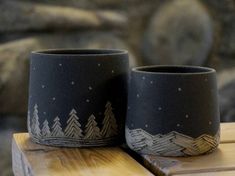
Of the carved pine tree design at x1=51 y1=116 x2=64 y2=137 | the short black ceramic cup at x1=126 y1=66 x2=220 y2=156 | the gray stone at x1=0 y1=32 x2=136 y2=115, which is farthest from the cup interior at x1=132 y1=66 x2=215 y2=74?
the gray stone at x1=0 y1=32 x2=136 y2=115

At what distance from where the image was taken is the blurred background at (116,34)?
4.41 ft

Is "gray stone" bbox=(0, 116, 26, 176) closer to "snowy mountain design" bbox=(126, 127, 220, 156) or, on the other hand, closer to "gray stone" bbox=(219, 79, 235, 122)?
"gray stone" bbox=(219, 79, 235, 122)

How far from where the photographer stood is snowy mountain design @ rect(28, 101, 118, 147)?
2.19ft

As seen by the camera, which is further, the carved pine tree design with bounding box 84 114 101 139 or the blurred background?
the blurred background

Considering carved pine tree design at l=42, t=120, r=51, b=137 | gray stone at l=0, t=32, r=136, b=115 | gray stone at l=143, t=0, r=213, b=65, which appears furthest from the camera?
gray stone at l=143, t=0, r=213, b=65

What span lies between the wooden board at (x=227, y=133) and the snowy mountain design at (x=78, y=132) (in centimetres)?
16

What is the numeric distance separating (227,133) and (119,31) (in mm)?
745

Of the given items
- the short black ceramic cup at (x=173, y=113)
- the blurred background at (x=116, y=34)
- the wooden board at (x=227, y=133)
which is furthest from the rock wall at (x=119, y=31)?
the short black ceramic cup at (x=173, y=113)

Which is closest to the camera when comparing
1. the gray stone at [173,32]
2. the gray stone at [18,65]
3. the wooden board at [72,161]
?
the wooden board at [72,161]

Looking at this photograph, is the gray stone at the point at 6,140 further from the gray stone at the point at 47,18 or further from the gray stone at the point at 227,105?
the gray stone at the point at 227,105

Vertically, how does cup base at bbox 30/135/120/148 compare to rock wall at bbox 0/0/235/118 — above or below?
below

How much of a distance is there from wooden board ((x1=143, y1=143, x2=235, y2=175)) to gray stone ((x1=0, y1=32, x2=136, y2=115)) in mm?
773

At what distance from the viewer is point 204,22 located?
1534 millimetres

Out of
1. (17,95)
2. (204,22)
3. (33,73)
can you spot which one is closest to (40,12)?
(17,95)
